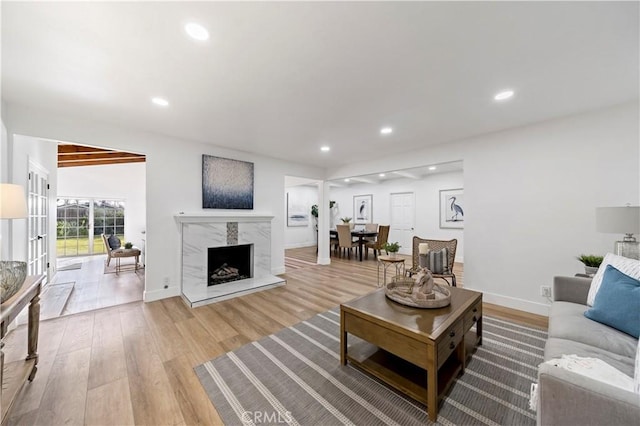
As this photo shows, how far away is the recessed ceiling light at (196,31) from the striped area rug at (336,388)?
2.42m

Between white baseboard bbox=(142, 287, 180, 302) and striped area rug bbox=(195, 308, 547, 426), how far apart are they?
201 cm

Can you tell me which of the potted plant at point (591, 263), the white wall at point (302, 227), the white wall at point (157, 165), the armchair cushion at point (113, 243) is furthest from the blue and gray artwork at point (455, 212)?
the armchair cushion at point (113, 243)

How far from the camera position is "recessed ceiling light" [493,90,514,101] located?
2225 mm

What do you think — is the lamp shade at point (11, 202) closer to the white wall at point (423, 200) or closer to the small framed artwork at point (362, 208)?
the white wall at point (423, 200)

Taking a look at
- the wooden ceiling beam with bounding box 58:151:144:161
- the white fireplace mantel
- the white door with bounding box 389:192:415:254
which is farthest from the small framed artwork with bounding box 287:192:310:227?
the wooden ceiling beam with bounding box 58:151:144:161

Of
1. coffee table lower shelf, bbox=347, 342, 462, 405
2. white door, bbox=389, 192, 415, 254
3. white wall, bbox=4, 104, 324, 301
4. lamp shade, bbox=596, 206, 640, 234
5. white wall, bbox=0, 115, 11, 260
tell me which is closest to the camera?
coffee table lower shelf, bbox=347, 342, 462, 405

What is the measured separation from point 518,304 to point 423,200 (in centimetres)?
440

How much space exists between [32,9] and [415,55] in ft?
7.72

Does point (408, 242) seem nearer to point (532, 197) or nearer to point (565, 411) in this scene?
point (532, 197)

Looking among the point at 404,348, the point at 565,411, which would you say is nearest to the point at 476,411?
the point at 404,348

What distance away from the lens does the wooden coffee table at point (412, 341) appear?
146cm

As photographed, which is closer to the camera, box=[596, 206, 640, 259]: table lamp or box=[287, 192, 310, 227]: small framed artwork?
box=[596, 206, 640, 259]: table lamp

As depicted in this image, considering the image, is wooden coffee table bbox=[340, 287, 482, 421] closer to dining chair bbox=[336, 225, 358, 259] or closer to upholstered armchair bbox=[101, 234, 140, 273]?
dining chair bbox=[336, 225, 358, 259]

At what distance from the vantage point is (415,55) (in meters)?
1.71
